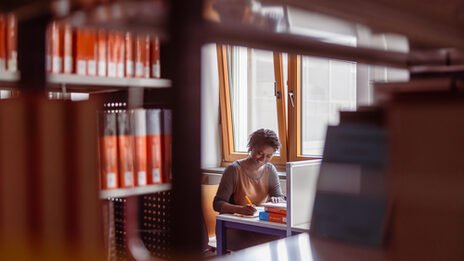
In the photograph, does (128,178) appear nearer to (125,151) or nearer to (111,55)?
(125,151)

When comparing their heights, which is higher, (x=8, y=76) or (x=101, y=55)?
(x=101, y=55)

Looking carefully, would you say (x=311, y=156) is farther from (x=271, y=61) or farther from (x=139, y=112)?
(x=139, y=112)

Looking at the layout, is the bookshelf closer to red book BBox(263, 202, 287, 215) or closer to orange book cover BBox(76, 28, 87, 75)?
orange book cover BBox(76, 28, 87, 75)

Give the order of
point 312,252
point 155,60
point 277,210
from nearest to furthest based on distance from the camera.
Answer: point 312,252 → point 155,60 → point 277,210

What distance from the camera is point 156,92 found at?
6.88 ft

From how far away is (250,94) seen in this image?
17.4 feet

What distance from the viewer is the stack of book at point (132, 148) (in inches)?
70.4

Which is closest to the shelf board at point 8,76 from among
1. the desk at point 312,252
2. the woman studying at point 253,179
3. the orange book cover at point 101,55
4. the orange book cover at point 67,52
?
the orange book cover at point 67,52

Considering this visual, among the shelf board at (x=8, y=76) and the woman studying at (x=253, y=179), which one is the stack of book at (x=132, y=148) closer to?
the shelf board at (x=8, y=76)

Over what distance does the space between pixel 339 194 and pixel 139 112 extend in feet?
3.90

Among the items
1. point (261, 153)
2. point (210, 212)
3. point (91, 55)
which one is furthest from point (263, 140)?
point (91, 55)

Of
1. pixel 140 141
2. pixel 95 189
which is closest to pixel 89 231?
pixel 95 189

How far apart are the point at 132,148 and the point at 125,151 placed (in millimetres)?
42

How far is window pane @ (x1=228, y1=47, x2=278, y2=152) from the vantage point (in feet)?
16.7
